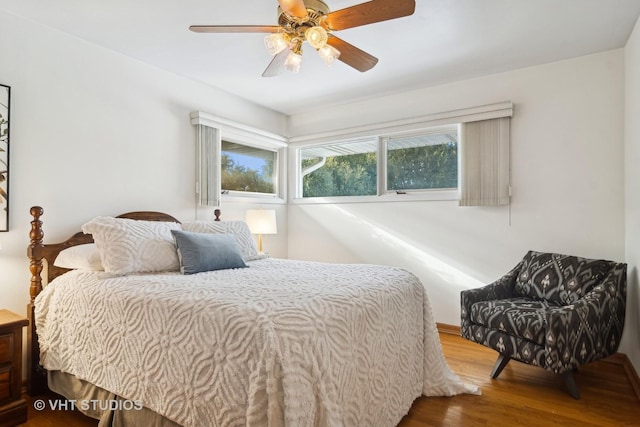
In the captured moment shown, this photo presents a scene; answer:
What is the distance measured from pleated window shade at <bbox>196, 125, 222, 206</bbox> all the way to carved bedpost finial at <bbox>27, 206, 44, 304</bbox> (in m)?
1.37

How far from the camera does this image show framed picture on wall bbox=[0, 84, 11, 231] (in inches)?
90.7

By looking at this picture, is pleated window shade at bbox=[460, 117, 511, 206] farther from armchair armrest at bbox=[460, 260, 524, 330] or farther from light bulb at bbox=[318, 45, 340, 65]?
light bulb at bbox=[318, 45, 340, 65]

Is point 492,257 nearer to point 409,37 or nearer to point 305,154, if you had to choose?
point 409,37

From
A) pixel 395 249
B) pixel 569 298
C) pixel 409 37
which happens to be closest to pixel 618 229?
pixel 569 298

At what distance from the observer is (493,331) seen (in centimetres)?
248

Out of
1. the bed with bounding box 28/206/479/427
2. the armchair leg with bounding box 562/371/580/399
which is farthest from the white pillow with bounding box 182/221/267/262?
the armchair leg with bounding box 562/371/580/399

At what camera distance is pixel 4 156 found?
232cm

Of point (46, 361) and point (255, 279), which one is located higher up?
point (255, 279)

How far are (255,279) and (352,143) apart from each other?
267cm

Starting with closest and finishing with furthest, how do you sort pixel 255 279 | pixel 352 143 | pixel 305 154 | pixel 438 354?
1. pixel 255 279
2. pixel 438 354
3. pixel 352 143
4. pixel 305 154

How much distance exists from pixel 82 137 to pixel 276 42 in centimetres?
175

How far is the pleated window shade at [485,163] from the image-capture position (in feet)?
10.8

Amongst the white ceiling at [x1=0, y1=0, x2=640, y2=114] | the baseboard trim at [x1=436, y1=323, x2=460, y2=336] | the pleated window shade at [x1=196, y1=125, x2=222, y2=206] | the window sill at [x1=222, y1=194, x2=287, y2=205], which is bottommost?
the baseboard trim at [x1=436, y1=323, x2=460, y2=336]

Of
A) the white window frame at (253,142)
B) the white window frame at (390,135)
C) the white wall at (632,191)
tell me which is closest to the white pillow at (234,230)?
the white window frame at (253,142)
